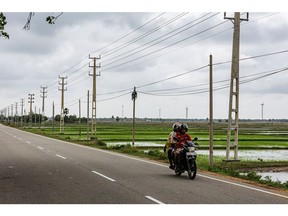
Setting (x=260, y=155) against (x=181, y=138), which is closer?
(x=181, y=138)

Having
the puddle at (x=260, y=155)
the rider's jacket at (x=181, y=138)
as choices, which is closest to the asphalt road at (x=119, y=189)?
the rider's jacket at (x=181, y=138)

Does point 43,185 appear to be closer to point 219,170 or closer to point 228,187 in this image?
point 228,187

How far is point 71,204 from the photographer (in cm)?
945

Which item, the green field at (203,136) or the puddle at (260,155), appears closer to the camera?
the puddle at (260,155)

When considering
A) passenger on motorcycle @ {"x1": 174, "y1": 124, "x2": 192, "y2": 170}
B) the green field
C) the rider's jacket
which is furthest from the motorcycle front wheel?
the green field

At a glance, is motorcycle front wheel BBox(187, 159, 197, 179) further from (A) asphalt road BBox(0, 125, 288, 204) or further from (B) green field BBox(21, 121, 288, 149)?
(B) green field BBox(21, 121, 288, 149)

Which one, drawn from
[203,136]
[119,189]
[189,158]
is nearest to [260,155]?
[189,158]

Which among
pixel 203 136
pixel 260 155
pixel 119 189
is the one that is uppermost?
pixel 119 189

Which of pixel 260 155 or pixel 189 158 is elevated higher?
pixel 189 158

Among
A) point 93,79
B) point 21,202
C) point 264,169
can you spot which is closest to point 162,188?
point 21,202

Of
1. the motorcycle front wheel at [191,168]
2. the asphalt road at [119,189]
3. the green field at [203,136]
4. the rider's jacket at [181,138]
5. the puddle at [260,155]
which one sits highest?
the rider's jacket at [181,138]

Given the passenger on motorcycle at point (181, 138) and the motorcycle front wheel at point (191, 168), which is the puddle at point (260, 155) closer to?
the passenger on motorcycle at point (181, 138)

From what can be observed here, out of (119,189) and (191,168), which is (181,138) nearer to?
(191,168)

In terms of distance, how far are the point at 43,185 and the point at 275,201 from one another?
628 cm
